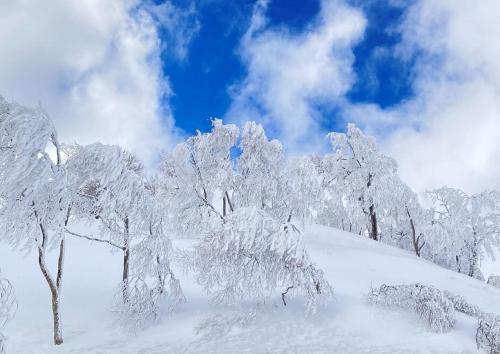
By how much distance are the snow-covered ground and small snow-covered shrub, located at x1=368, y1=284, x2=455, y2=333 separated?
268mm

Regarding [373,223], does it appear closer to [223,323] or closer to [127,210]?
[223,323]

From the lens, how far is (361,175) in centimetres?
2844

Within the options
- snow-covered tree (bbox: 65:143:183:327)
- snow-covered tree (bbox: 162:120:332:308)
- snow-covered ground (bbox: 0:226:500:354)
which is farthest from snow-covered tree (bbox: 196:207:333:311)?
snow-covered tree (bbox: 65:143:183:327)

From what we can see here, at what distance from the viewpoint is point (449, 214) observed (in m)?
27.2

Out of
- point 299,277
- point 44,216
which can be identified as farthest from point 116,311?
point 299,277

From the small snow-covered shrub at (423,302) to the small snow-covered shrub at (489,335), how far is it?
0.98 meters

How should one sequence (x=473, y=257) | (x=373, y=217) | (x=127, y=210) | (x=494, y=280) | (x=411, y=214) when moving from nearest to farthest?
(x=127, y=210)
(x=494, y=280)
(x=473, y=257)
(x=411, y=214)
(x=373, y=217)

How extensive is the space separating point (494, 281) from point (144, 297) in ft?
67.2

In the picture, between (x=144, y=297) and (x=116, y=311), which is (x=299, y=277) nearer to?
(x=144, y=297)

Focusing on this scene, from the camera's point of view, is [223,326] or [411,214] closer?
[223,326]

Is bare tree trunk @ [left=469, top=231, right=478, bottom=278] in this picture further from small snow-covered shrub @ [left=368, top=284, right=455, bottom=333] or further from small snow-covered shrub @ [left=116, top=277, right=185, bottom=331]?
small snow-covered shrub @ [left=116, top=277, right=185, bottom=331]

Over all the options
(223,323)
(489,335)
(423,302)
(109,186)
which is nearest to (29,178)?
(109,186)

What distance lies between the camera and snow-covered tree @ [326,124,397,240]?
27.9 m

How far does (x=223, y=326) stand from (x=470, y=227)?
64.9ft
